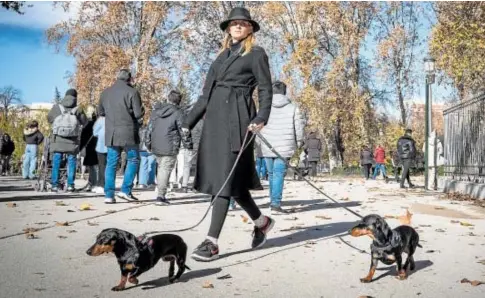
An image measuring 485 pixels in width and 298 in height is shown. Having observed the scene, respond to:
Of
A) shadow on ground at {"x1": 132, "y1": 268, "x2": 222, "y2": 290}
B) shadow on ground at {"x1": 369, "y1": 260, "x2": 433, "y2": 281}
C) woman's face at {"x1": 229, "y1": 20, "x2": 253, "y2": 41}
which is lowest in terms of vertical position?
shadow on ground at {"x1": 132, "y1": 268, "x2": 222, "y2": 290}

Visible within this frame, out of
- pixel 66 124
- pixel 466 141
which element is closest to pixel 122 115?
pixel 66 124

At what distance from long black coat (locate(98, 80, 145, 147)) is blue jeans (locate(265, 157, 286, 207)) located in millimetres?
2320

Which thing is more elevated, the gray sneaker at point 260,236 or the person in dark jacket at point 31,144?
the person in dark jacket at point 31,144

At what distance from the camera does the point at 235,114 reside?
498 centimetres

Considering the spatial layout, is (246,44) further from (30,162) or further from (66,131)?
(30,162)

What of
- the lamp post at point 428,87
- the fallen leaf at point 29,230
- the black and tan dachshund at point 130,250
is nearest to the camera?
the black and tan dachshund at point 130,250

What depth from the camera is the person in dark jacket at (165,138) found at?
9.75 m

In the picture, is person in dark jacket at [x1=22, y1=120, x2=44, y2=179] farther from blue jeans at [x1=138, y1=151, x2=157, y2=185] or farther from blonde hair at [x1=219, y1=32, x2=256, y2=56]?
blonde hair at [x1=219, y1=32, x2=256, y2=56]

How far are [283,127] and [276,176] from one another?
787 mm

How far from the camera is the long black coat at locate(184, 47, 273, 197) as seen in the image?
4941mm

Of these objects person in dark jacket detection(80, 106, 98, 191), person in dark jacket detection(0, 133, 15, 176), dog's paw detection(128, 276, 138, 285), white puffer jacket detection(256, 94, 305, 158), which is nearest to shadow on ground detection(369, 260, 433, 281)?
dog's paw detection(128, 276, 138, 285)

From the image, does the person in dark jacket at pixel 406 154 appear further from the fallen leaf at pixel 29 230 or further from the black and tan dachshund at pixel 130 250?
the black and tan dachshund at pixel 130 250

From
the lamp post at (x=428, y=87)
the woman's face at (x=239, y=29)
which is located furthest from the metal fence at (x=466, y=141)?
the woman's face at (x=239, y=29)

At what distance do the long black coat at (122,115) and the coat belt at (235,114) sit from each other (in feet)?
14.9
